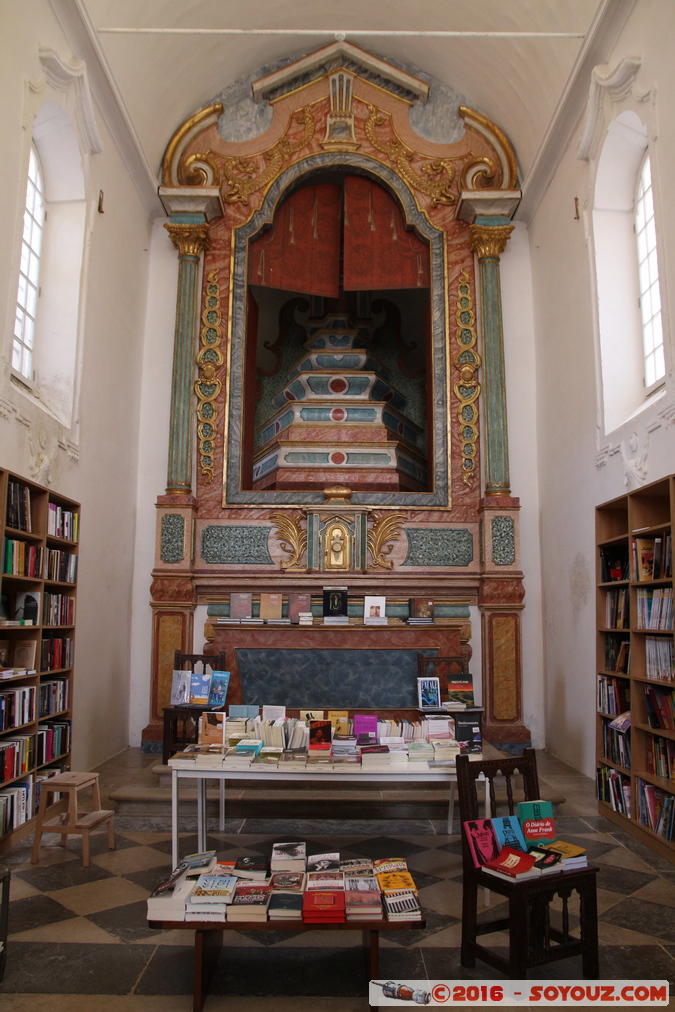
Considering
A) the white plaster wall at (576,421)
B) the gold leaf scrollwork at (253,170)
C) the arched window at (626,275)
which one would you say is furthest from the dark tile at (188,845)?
the gold leaf scrollwork at (253,170)

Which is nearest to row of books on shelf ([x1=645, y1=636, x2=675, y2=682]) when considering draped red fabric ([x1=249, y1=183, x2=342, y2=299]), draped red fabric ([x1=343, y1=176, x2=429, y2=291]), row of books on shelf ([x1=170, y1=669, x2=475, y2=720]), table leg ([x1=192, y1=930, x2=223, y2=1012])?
row of books on shelf ([x1=170, y1=669, x2=475, y2=720])

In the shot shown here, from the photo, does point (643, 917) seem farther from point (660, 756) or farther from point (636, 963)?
point (660, 756)

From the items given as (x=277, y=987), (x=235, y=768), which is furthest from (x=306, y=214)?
(x=277, y=987)

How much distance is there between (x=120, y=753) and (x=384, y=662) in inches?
103

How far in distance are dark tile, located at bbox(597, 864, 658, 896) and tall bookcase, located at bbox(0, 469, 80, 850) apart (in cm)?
332

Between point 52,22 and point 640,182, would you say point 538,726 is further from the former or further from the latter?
point 52,22

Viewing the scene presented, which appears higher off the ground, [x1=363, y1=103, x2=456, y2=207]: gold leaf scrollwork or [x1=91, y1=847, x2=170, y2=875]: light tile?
[x1=363, y1=103, x2=456, y2=207]: gold leaf scrollwork

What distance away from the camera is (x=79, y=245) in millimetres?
6441

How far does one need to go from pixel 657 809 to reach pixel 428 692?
2.00 m

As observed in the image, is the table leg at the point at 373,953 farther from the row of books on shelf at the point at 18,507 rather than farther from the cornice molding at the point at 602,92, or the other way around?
the cornice molding at the point at 602,92

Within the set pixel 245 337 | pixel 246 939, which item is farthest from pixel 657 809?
pixel 245 337

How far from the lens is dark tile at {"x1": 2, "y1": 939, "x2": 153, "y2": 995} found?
9.52 feet

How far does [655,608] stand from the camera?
4555mm

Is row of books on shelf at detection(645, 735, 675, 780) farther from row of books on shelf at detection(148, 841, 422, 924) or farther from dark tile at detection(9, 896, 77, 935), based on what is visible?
dark tile at detection(9, 896, 77, 935)
